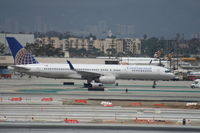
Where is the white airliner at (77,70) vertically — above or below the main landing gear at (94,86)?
above

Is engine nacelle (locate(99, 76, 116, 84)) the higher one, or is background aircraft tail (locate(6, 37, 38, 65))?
background aircraft tail (locate(6, 37, 38, 65))

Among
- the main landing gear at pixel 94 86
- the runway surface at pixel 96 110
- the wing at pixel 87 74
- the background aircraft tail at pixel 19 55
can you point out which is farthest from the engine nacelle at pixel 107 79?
→ the background aircraft tail at pixel 19 55

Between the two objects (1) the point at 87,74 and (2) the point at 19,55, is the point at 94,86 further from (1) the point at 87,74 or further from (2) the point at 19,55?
(2) the point at 19,55

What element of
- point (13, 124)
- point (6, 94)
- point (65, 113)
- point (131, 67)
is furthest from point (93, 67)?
point (13, 124)

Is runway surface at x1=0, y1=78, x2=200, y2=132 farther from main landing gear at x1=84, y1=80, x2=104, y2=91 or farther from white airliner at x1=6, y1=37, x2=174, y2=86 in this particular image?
white airliner at x1=6, y1=37, x2=174, y2=86

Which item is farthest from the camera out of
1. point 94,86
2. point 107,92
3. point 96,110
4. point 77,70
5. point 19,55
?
point 19,55

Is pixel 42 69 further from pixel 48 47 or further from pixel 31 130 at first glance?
pixel 48 47

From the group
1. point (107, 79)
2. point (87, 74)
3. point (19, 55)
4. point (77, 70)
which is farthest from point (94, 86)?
point (19, 55)

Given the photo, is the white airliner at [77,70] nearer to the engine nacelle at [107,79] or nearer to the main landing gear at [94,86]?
the main landing gear at [94,86]

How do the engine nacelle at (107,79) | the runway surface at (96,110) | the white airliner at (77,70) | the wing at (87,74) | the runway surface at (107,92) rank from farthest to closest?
the white airliner at (77,70)
the wing at (87,74)
the engine nacelle at (107,79)
the runway surface at (107,92)
the runway surface at (96,110)

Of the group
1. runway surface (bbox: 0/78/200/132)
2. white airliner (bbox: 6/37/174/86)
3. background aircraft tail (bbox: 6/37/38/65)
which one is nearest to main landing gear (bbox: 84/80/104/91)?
white airliner (bbox: 6/37/174/86)

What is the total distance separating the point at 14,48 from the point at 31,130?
45289mm

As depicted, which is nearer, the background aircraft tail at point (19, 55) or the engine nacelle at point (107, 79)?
the engine nacelle at point (107, 79)

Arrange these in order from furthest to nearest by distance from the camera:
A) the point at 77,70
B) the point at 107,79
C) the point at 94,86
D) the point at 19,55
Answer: the point at 19,55 → the point at 77,70 → the point at 107,79 → the point at 94,86
